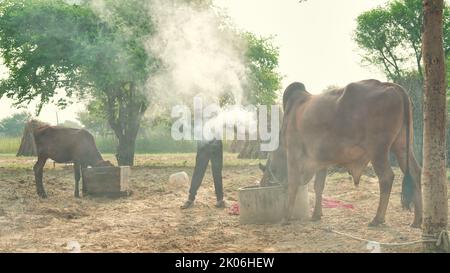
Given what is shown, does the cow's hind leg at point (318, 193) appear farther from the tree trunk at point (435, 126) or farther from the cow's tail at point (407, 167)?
the tree trunk at point (435, 126)

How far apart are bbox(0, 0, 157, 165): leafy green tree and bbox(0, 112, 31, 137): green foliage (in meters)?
79.5

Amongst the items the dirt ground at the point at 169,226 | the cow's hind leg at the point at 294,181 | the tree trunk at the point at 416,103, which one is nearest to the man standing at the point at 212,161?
the dirt ground at the point at 169,226

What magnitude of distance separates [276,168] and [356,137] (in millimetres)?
1723

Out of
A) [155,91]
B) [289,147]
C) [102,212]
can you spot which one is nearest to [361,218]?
[289,147]

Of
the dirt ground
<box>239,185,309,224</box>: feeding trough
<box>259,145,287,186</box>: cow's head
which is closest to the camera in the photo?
the dirt ground

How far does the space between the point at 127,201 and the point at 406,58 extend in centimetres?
2047

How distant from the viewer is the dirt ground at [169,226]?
6.34m

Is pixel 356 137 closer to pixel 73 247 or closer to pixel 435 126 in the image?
pixel 435 126

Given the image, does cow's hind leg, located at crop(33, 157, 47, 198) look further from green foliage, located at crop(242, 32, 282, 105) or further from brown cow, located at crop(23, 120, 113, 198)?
green foliage, located at crop(242, 32, 282, 105)

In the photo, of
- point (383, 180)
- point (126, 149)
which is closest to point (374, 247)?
point (383, 180)

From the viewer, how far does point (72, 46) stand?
1970cm

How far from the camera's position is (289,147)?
8453 millimetres

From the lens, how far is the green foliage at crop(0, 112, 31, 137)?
318 feet

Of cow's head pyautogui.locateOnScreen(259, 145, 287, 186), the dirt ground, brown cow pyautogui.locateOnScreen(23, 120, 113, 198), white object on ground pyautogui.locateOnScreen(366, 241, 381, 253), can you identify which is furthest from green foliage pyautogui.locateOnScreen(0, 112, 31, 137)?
white object on ground pyautogui.locateOnScreen(366, 241, 381, 253)
